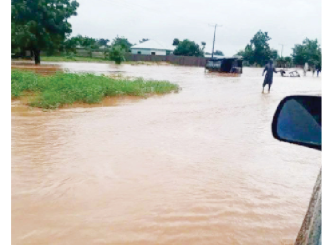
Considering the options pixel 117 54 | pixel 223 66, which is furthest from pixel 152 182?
pixel 117 54

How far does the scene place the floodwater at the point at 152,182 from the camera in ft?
11.7

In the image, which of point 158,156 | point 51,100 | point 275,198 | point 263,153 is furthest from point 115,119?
point 275,198

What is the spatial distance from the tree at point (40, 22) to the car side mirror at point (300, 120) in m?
26.7

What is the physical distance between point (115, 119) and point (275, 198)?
16.5 feet

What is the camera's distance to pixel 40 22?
26.7m

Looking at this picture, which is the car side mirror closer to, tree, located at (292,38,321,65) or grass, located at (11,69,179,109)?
grass, located at (11,69,179,109)

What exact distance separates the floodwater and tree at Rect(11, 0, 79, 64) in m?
19.3

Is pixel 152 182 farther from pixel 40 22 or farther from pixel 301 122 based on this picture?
pixel 40 22

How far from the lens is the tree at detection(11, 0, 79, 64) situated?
25844mm

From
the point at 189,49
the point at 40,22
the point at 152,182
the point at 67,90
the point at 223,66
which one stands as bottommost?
the point at 152,182

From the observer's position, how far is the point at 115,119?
28.7 ft

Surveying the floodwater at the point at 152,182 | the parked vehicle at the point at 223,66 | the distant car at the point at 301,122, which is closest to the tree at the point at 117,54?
the parked vehicle at the point at 223,66

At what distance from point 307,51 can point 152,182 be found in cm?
5622

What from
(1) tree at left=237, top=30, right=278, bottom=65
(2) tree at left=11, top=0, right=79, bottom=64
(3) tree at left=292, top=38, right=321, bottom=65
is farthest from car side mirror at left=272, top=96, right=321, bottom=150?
(1) tree at left=237, top=30, right=278, bottom=65
